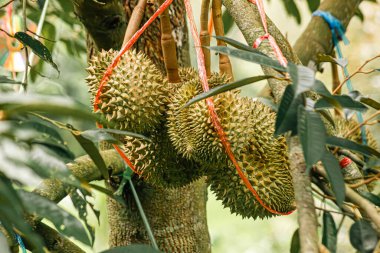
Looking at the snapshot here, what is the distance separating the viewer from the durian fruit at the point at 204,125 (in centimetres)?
95

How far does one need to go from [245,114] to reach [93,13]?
0.45 meters

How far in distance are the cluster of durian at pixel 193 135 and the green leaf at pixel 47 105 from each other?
1.66 feet

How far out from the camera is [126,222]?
52.1 inches

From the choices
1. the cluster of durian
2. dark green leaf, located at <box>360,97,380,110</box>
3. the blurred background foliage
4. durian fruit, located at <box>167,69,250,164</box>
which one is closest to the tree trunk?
the cluster of durian

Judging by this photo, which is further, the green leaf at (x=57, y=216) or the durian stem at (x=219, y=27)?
the durian stem at (x=219, y=27)

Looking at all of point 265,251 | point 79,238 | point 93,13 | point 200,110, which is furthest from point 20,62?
point 265,251

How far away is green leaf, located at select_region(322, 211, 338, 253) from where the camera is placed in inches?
26.5

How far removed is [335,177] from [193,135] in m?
0.43

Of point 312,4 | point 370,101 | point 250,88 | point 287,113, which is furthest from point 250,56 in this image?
point 250,88

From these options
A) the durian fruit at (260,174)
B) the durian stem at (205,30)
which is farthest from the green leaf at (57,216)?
the durian stem at (205,30)

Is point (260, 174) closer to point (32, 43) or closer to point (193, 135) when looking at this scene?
point (193, 135)

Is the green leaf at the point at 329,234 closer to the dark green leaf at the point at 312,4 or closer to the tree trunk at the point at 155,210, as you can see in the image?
the tree trunk at the point at 155,210

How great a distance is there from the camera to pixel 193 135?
0.98m

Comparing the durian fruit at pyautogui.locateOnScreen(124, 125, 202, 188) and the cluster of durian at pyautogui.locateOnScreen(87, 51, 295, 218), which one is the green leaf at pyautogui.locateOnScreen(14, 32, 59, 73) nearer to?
the cluster of durian at pyautogui.locateOnScreen(87, 51, 295, 218)
